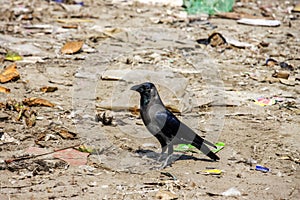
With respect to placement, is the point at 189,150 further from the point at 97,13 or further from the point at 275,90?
the point at 97,13

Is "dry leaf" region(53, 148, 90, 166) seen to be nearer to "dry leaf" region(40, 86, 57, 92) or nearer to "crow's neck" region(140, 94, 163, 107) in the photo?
"crow's neck" region(140, 94, 163, 107)

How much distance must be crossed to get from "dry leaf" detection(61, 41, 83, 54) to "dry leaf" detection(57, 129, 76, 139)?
10.1 ft

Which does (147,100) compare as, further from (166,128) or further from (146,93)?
(166,128)

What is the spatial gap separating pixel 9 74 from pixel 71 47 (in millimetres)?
1603

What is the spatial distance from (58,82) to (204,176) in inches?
123

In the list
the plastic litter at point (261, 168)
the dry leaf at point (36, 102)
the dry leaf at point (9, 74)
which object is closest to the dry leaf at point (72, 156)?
the dry leaf at point (36, 102)

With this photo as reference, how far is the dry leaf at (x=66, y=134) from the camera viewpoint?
17.5ft

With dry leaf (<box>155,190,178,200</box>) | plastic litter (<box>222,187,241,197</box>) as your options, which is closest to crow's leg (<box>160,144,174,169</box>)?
dry leaf (<box>155,190,178,200</box>)

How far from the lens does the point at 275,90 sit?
7.08 m

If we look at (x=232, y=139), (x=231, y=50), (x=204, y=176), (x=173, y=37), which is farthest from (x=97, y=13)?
(x=204, y=176)

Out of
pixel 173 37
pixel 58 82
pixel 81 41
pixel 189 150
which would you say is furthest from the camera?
pixel 173 37

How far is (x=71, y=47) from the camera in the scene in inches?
331

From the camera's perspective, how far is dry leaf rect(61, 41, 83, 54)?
27.3ft

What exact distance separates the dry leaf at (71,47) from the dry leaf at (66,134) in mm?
3069
